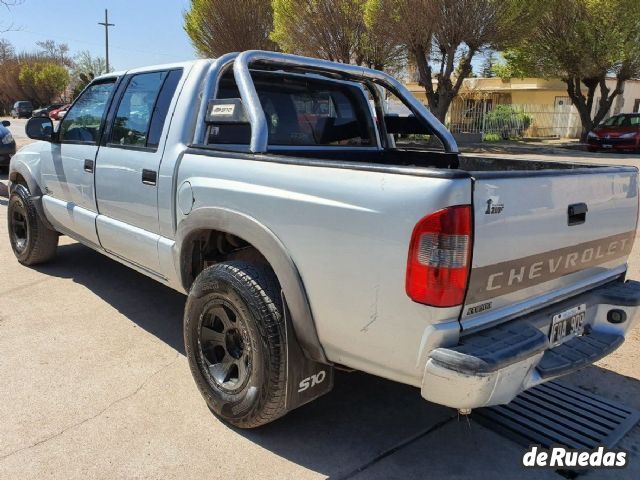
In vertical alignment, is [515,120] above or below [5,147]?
above

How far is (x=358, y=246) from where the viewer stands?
2.27 meters

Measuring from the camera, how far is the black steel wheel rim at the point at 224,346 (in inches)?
110

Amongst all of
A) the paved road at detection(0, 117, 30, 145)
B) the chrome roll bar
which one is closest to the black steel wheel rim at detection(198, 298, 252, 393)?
the chrome roll bar

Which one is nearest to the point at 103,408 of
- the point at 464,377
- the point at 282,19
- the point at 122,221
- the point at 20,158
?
the point at 122,221

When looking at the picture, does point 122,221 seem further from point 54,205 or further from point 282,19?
point 282,19

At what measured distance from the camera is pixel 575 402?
3.29 metres

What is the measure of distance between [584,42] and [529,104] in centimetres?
1067

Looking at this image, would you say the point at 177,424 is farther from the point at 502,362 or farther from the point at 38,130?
the point at 38,130

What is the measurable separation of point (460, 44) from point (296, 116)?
1795 cm

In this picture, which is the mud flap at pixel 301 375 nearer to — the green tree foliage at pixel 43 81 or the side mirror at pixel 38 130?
the side mirror at pixel 38 130

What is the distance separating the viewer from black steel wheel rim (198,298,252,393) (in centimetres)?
280

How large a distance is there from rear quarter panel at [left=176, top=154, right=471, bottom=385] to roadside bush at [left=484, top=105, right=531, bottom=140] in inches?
1059

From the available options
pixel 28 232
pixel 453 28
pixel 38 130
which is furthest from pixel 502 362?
pixel 453 28

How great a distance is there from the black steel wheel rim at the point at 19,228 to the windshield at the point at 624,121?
21.9m
